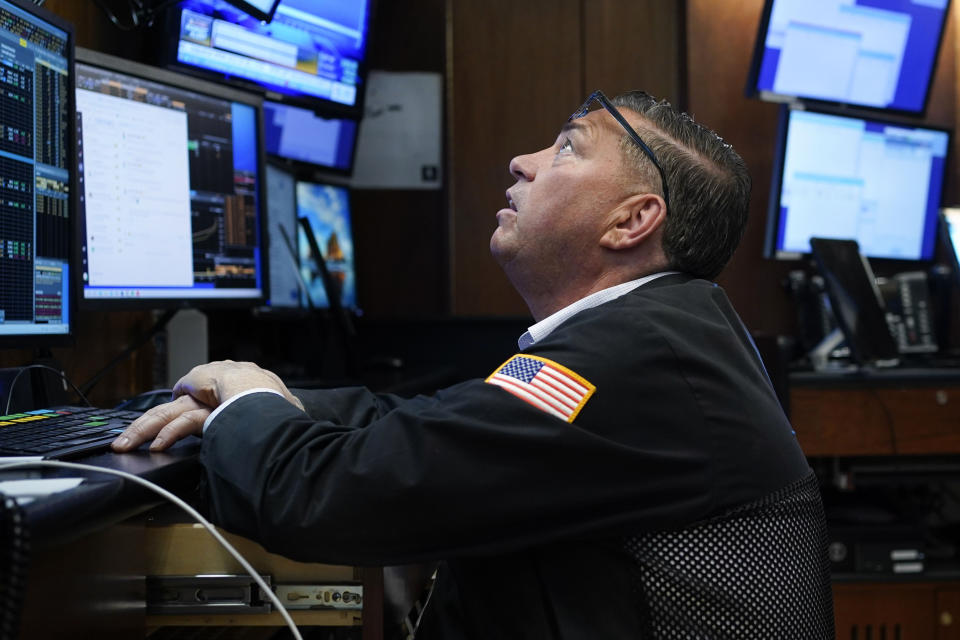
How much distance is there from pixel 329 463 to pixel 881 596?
183cm

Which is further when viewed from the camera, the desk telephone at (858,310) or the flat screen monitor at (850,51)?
the flat screen monitor at (850,51)

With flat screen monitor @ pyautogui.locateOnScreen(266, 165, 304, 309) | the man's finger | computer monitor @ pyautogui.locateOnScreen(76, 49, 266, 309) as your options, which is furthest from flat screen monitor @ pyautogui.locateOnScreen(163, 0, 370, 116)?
the man's finger

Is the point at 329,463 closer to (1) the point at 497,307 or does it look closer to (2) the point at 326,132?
(2) the point at 326,132

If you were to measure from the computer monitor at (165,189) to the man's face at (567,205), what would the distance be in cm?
64

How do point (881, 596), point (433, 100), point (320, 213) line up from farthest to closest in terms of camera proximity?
point (433, 100) → point (320, 213) → point (881, 596)

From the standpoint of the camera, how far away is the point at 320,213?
8.63ft

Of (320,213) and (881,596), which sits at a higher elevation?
(320,213)

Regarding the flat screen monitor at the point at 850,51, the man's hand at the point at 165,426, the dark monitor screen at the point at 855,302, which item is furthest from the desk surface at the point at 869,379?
the man's hand at the point at 165,426

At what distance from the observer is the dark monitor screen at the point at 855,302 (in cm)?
222

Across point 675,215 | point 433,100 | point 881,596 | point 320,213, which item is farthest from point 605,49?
point 675,215

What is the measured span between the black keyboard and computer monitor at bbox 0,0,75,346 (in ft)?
0.56

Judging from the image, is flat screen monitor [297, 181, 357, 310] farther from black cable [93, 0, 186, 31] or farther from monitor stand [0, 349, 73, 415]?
monitor stand [0, 349, 73, 415]

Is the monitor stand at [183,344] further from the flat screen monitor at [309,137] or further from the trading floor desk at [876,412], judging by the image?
the trading floor desk at [876,412]

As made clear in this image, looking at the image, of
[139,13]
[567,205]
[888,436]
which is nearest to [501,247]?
[567,205]
